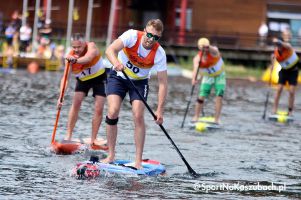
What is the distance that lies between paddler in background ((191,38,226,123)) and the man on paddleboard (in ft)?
21.3

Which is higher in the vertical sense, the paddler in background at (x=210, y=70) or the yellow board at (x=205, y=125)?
the paddler in background at (x=210, y=70)

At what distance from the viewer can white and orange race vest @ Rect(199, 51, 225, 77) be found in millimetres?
19281

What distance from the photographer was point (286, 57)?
22.0 metres

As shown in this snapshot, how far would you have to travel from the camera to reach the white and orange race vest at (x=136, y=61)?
40.3 ft

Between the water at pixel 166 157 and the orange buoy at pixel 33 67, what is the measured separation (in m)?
11.5

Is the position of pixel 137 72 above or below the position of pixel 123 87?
above

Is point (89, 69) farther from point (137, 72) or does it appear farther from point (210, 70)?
point (210, 70)

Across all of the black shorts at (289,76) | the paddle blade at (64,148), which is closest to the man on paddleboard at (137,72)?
the paddle blade at (64,148)

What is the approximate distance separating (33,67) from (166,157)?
76.4 feet

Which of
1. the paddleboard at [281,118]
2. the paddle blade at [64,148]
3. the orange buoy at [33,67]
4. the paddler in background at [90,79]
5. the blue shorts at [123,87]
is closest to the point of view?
the blue shorts at [123,87]

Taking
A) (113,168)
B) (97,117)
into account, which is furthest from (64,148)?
(113,168)

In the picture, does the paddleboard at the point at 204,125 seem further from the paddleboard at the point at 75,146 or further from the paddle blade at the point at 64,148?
the paddle blade at the point at 64,148

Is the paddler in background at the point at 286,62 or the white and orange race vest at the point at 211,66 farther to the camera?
the paddler in background at the point at 286,62

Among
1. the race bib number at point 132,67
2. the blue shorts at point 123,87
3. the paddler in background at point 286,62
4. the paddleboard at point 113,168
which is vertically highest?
the race bib number at point 132,67
